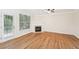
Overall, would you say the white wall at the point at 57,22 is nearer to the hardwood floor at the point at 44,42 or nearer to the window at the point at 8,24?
the hardwood floor at the point at 44,42

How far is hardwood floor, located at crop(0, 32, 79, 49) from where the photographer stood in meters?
1.50

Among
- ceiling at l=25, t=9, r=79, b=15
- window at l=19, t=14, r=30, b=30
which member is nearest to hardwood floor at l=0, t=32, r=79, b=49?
window at l=19, t=14, r=30, b=30

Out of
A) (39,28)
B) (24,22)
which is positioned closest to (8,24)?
(24,22)

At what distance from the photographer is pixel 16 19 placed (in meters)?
1.52

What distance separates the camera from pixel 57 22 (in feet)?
5.03

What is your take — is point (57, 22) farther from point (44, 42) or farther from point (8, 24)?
point (8, 24)

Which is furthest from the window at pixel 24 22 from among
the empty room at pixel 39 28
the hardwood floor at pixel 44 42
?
the hardwood floor at pixel 44 42

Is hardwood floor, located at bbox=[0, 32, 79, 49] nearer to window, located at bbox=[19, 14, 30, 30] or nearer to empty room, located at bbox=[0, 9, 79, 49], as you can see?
empty room, located at bbox=[0, 9, 79, 49]

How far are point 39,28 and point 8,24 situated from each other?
393 mm

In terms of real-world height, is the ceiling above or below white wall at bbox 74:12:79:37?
above

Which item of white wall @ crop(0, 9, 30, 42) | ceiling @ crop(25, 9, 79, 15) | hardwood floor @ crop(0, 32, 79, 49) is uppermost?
ceiling @ crop(25, 9, 79, 15)
